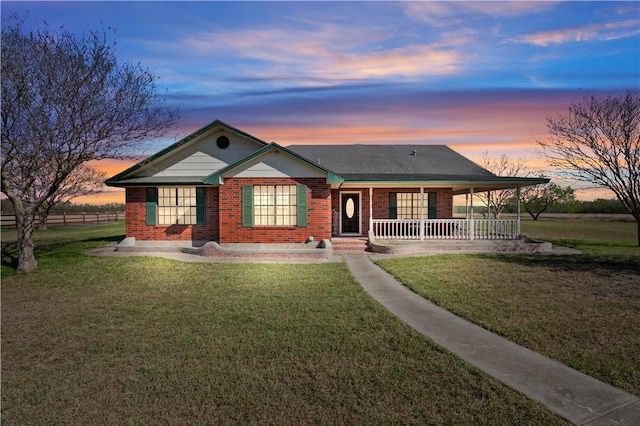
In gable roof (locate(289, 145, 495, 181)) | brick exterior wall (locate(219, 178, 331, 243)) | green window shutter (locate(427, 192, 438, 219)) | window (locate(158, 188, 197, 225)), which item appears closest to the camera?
brick exterior wall (locate(219, 178, 331, 243))

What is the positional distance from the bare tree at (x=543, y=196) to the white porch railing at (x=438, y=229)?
3713 cm

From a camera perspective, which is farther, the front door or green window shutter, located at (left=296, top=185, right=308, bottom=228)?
the front door

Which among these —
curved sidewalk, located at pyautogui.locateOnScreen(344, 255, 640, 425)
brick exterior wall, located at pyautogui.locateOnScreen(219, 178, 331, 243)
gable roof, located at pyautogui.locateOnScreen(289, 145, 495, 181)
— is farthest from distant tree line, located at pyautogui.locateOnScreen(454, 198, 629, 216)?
curved sidewalk, located at pyautogui.locateOnScreen(344, 255, 640, 425)

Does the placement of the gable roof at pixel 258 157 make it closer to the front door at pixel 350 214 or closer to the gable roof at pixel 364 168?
the gable roof at pixel 364 168

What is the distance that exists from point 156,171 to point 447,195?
14954 millimetres

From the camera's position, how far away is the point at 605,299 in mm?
8984

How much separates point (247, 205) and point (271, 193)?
1.17 metres

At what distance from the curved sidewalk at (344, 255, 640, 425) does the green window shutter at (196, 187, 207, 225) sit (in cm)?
1161

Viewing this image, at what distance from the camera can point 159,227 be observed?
17.6 meters

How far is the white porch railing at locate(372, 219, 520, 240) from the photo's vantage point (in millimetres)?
18125

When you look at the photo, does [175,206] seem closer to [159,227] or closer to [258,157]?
[159,227]

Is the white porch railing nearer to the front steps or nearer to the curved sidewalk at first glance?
the front steps

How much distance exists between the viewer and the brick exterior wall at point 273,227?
647 inches

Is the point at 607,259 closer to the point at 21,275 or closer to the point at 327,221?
the point at 327,221
